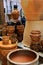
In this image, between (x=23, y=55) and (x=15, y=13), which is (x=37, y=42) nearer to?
(x=23, y=55)

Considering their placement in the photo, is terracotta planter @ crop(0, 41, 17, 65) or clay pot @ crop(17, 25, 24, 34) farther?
clay pot @ crop(17, 25, 24, 34)

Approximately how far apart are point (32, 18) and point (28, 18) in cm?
4

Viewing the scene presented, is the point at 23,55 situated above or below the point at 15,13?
below

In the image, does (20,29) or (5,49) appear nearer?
(5,49)

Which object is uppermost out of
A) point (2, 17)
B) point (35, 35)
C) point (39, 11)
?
point (39, 11)

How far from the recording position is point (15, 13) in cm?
130

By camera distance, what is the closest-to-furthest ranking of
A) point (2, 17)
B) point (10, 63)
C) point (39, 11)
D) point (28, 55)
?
1. point (10, 63)
2. point (28, 55)
3. point (39, 11)
4. point (2, 17)

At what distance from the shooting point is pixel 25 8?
111 centimetres

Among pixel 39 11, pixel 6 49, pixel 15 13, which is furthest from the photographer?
pixel 15 13

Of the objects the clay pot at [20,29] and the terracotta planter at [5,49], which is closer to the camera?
the terracotta planter at [5,49]

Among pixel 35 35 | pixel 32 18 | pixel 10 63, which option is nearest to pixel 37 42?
pixel 35 35

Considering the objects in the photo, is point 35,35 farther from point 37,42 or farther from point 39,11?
point 39,11

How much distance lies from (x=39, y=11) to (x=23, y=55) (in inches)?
16.5

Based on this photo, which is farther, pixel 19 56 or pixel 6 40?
pixel 6 40
